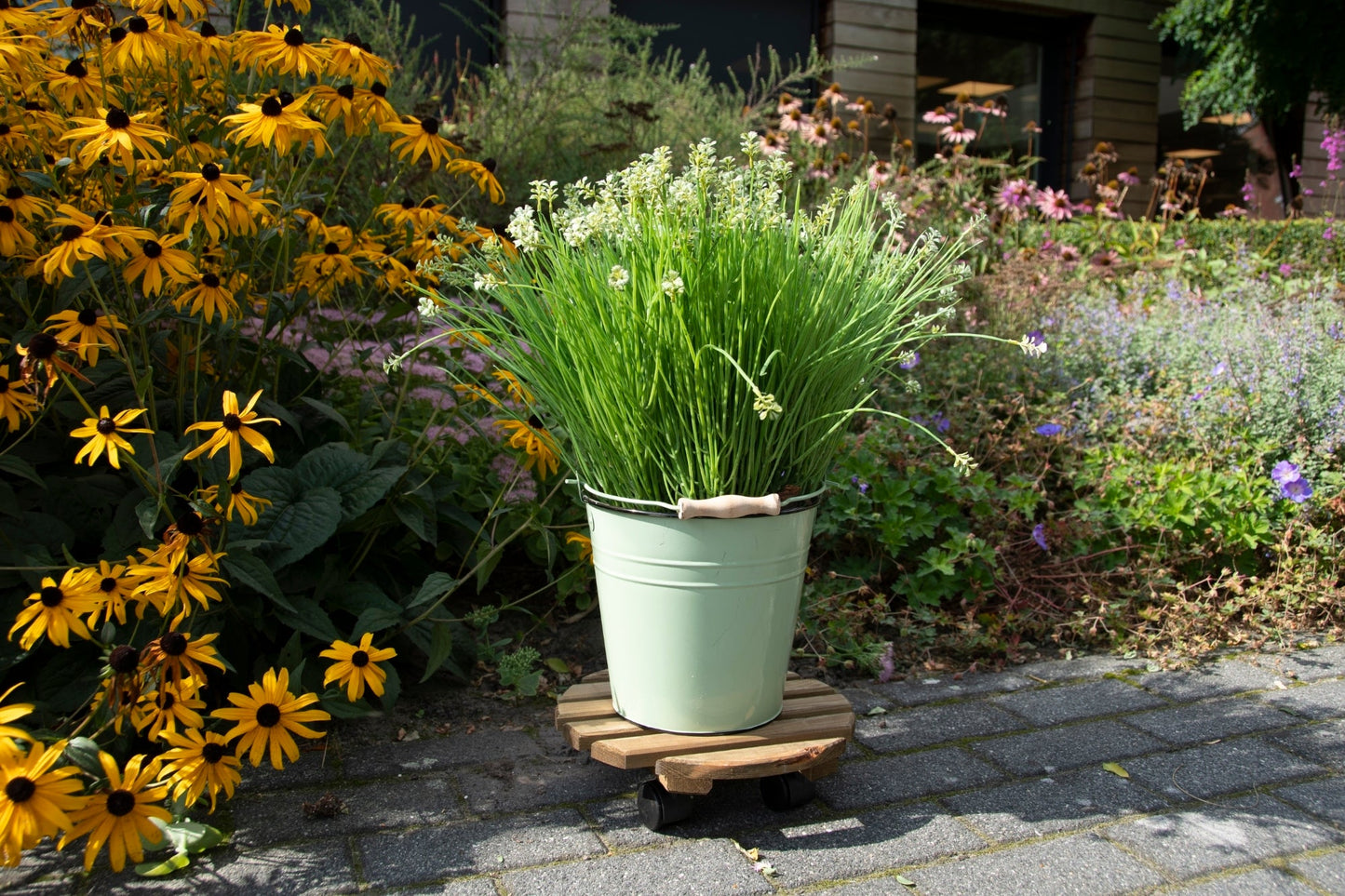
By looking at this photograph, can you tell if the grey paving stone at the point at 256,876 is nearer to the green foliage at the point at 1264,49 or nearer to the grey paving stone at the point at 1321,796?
the grey paving stone at the point at 1321,796

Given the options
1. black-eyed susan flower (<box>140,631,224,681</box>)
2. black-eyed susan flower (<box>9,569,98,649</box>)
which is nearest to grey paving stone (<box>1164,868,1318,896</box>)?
black-eyed susan flower (<box>140,631,224,681</box>)

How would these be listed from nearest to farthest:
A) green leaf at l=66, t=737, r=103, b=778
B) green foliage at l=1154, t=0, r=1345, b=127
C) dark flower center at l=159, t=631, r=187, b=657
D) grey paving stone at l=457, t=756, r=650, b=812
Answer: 1. green leaf at l=66, t=737, r=103, b=778
2. dark flower center at l=159, t=631, r=187, b=657
3. grey paving stone at l=457, t=756, r=650, b=812
4. green foliage at l=1154, t=0, r=1345, b=127

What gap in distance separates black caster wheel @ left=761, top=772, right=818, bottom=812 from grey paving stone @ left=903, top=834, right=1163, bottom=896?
235 millimetres

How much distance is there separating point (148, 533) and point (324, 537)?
0.30m

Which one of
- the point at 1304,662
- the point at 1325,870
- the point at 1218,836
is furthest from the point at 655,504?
the point at 1304,662

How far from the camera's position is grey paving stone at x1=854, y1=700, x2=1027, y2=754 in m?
2.05

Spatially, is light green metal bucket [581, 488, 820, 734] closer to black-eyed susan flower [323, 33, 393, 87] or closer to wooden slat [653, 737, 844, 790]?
wooden slat [653, 737, 844, 790]

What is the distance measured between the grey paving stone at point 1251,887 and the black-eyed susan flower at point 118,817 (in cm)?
146

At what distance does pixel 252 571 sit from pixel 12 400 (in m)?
0.46

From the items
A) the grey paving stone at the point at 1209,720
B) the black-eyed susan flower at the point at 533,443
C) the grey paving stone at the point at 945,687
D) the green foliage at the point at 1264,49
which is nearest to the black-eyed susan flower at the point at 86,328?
the black-eyed susan flower at the point at 533,443

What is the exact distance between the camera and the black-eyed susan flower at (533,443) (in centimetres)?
A: 205

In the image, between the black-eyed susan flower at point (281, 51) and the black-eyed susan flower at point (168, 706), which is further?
the black-eyed susan flower at point (281, 51)

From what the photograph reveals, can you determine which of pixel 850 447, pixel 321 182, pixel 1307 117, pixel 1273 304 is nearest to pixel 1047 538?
pixel 850 447

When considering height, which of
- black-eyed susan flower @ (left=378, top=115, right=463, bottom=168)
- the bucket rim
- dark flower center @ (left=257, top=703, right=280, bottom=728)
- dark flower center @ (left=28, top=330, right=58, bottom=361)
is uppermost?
black-eyed susan flower @ (left=378, top=115, right=463, bottom=168)
